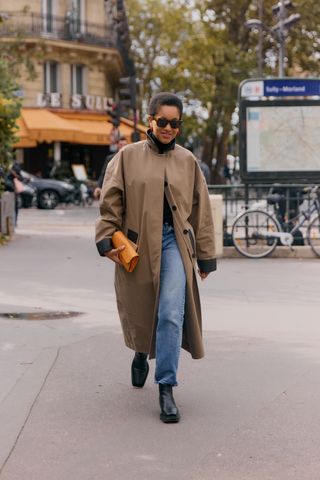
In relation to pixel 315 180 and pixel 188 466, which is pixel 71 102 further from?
pixel 188 466

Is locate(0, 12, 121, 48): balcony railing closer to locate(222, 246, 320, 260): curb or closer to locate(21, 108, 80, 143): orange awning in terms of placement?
locate(21, 108, 80, 143): orange awning

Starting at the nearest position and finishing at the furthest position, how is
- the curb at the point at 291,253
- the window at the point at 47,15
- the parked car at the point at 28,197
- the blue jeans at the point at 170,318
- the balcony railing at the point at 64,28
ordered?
the blue jeans at the point at 170,318, the curb at the point at 291,253, the parked car at the point at 28,197, the balcony railing at the point at 64,28, the window at the point at 47,15

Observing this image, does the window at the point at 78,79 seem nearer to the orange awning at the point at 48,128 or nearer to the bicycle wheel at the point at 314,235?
the orange awning at the point at 48,128

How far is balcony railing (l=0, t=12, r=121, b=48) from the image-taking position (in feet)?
143

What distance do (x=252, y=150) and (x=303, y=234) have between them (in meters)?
1.53

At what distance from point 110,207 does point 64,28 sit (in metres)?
40.0

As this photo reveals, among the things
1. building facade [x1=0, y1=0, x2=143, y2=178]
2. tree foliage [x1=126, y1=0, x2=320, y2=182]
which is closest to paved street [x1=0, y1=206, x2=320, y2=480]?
building facade [x1=0, y1=0, x2=143, y2=178]

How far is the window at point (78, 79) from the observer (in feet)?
150

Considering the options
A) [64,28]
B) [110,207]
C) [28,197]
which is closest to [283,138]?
[110,207]

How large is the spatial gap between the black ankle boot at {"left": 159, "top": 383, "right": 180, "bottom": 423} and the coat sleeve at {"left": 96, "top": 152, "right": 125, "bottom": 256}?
83cm

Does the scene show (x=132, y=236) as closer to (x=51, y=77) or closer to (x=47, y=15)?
(x=47, y=15)

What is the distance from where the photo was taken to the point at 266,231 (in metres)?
15.8

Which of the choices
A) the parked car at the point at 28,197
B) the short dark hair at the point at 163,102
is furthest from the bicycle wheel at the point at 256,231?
the parked car at the point at 28,197

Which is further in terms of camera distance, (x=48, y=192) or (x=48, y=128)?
(x=48, y=128)
